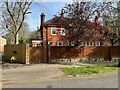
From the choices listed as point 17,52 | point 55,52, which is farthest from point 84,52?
point 17,52

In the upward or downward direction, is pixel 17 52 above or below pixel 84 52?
above

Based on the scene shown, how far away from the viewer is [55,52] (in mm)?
27594

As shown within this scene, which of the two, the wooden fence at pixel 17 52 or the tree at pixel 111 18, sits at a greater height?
the tree at pixel 111 18

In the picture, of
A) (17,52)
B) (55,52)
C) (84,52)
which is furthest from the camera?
(84,52)

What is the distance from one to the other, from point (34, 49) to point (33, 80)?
12681 millimetres

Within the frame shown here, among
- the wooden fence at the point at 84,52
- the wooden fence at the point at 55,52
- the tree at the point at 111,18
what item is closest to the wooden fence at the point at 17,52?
the wooden fence at the point at 55,52

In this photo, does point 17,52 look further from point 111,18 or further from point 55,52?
point 111,18

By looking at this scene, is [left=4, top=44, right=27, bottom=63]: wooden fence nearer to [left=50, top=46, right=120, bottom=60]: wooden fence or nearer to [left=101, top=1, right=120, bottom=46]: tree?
[left=50, top=46, right=120, bottom=60]: wooden fence

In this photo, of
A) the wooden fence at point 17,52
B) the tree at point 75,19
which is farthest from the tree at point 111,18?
the wooden fence at point 17,52

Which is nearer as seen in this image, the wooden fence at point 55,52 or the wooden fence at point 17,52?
the wooden fence at point 17,52

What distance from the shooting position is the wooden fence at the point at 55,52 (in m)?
25.8

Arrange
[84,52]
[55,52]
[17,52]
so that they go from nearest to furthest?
[17,52] < [55,52] < [84,52]

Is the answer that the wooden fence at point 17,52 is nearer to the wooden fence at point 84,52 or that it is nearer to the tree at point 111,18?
the wooden fence at point 84,52

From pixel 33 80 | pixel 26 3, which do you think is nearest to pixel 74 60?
pixel 26 3
